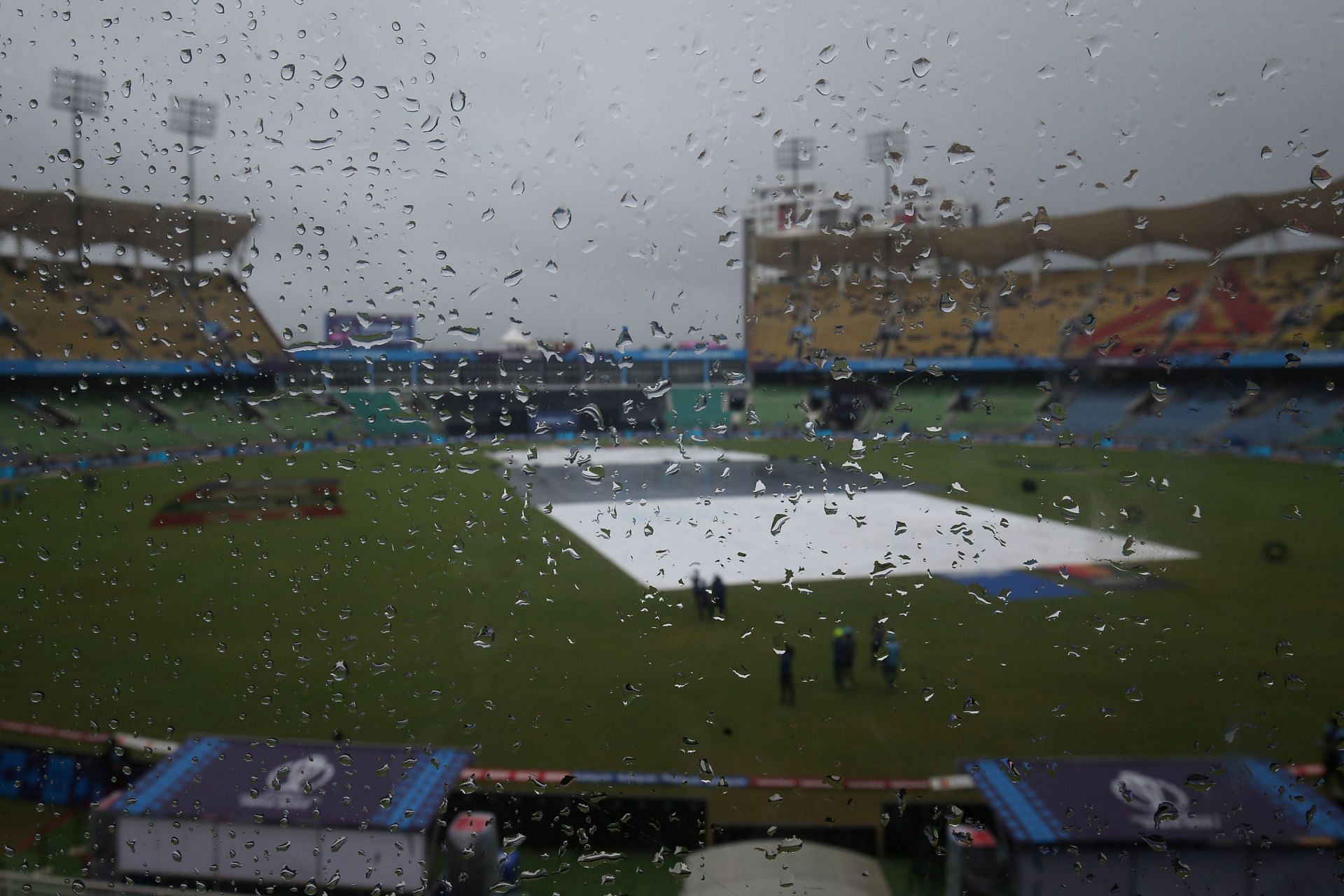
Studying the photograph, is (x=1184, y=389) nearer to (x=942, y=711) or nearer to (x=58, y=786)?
(x=942, y=711)

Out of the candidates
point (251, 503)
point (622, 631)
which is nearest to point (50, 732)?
point (251, 503)

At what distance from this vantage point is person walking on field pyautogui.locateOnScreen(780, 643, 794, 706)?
134 cm

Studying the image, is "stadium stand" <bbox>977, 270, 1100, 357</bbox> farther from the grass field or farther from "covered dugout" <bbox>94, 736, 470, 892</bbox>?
"covered dugout" <bbox>94, 736, 470, 892</bbox>

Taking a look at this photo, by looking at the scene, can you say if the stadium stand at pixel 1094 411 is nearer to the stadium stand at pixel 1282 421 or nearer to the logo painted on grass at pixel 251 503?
the stadium stand at pixel 1282 421

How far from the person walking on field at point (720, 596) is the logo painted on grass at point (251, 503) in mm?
684

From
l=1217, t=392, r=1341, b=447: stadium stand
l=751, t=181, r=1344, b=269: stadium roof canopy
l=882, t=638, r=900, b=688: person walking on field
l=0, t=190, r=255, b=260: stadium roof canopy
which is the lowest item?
l=882, t=638, r=900, b=688: person walking on field

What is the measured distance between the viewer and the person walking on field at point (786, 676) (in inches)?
52.6

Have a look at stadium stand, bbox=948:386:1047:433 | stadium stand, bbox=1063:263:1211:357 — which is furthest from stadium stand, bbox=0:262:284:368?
stadium stand, bbox=1063:263:1211:357

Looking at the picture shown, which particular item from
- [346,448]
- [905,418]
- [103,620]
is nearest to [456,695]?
[346,448]

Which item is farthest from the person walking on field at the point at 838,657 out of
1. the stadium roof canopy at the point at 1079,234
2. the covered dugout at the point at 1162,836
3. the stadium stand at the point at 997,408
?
the stadium roof canopy at the point at 1079,234

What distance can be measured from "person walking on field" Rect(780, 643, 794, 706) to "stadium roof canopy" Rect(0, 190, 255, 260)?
4.12 ft

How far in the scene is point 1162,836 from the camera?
91cm

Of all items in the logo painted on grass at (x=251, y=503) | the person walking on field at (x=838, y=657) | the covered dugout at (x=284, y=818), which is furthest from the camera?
the person walking on field at (x=838, y=657)

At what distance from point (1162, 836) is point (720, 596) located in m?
0.69
